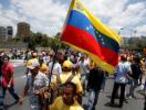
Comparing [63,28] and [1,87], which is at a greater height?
[63,28]

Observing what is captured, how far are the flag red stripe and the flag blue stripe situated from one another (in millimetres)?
62

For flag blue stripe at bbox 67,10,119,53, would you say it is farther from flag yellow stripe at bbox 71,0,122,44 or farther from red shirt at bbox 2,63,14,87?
red shirt at bbox 2,63,14,87

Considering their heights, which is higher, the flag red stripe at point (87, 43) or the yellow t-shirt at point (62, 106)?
the flag red stripe at point (87, 43)

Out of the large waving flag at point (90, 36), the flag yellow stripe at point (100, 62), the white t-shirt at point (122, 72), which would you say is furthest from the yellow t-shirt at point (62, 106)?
the white t-shirt at point (122, 72)

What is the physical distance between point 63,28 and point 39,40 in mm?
123179

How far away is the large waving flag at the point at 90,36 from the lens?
754 cm

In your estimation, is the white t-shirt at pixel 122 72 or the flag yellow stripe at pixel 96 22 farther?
the white t-shirt at pixel 122 72

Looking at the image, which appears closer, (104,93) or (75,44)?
(75,44)

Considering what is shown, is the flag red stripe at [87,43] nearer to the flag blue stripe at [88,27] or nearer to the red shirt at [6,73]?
the flag blue stripe at [88,27]

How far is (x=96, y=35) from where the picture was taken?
7.82 m

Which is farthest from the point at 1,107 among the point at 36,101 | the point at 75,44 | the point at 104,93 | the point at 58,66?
the point at 104,93

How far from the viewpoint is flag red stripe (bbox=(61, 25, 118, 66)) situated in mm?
7547

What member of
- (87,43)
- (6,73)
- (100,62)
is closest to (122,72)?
(6,73)

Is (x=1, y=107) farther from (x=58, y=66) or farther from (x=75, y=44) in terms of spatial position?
(x=75, y=44)
